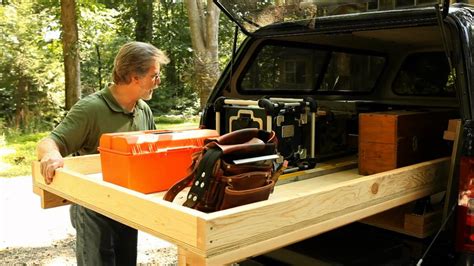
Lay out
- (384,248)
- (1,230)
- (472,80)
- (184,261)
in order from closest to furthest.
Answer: (184,261) → (472,80) → (384,248) → (1,230)

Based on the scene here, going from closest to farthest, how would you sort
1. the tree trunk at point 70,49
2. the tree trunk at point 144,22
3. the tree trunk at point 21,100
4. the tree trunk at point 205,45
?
the tree trunk at point 70,49 < the tree trunk at point 205,45 < the tree trunk at point 21,100 < the tree trunk at point 144,22

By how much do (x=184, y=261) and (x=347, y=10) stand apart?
2016mm

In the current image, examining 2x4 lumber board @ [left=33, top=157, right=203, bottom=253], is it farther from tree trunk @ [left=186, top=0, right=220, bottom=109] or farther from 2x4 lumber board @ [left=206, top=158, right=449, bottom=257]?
tree trunk @ [left=186, top=0, right=220, bottom=109]

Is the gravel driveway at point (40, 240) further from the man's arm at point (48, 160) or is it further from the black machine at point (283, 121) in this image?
the man's arm at point (48, 160)

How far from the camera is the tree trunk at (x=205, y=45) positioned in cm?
1006

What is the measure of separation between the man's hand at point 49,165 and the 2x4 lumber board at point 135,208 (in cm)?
4

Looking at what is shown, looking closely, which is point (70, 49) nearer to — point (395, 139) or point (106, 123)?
point (106, 123)

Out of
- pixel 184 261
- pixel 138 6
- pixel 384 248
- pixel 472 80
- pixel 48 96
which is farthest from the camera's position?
pixel 138 6

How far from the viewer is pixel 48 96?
1445 cm

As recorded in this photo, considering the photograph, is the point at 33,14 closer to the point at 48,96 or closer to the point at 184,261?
the point at 48,96

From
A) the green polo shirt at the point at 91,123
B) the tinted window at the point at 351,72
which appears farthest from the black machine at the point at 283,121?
the tinted window at the point at 351,72

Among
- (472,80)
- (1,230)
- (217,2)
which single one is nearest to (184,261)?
(472,80)

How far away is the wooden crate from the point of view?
2.74 metres

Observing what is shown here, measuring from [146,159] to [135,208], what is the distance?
465 millimetres
